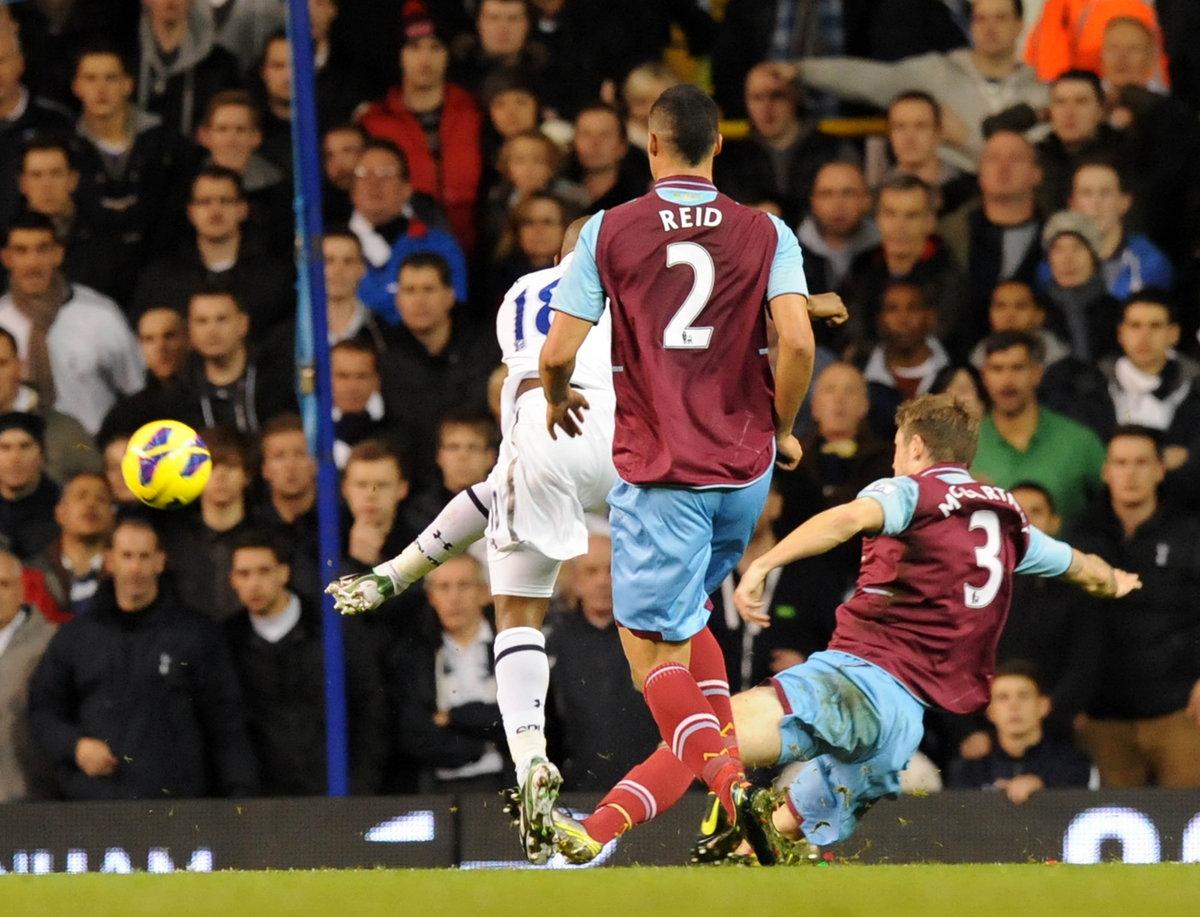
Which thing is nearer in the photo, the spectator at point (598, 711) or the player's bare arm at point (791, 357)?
the player's bare arm at point (791, 357)

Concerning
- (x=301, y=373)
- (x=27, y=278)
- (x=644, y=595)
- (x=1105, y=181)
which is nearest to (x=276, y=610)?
(x=301, y=373)

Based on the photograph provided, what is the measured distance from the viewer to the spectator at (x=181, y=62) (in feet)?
32.8

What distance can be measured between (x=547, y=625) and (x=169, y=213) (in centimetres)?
292

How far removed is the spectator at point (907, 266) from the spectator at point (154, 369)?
301cm

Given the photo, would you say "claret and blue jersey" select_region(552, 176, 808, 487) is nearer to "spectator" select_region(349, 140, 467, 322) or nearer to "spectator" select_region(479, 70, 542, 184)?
"spectator" select_region(349, 140, 467, 322)

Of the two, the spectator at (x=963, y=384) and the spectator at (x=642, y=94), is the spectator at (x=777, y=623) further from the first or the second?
the spectator at (x=642, y=94)

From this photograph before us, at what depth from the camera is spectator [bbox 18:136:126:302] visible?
9.59 m

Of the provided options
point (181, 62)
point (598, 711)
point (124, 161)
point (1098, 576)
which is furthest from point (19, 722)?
point (1098, 576)

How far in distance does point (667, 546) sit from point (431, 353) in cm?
340

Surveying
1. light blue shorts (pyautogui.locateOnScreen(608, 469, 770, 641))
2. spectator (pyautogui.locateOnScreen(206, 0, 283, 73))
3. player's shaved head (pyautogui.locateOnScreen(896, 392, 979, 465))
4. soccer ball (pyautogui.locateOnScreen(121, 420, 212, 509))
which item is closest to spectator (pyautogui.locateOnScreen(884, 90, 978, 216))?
player's shaved head (pyautogui.locateOnScreen(896, 392, 979, 465))

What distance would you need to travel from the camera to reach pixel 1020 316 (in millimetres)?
8852

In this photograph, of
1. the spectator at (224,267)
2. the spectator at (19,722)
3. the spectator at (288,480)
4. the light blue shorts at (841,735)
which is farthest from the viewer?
the spectator at (224,267)

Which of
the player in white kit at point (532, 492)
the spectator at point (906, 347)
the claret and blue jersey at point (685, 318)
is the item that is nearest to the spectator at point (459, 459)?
the spectator at point (906, 347)

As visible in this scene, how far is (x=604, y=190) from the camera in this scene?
927cm
